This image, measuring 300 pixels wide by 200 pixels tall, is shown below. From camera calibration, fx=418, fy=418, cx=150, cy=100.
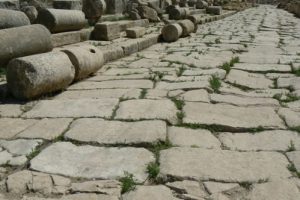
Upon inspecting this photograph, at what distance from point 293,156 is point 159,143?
3.85 feet

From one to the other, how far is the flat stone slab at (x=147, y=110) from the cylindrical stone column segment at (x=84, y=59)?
48.3 inches

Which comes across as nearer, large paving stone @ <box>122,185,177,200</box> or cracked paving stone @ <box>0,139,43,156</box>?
large paving stone @ <box>122,185,177,200</box>

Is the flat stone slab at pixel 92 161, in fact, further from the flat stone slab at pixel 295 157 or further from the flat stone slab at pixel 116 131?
the flat stone slab at pixel 295 157

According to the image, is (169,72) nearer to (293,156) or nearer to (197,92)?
(197,92)

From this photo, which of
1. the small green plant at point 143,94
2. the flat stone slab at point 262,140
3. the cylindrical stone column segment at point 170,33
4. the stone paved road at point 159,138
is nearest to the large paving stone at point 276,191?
the stone paved road at point 159,138

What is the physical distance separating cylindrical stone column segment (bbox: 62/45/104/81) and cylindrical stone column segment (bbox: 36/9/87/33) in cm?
203

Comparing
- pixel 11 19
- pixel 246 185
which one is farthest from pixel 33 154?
pixel 11 19

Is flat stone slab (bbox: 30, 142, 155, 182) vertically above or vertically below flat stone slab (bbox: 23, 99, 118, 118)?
above

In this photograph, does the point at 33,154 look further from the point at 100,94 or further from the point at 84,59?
the point at 84,59

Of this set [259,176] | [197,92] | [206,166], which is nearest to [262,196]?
[259,176]

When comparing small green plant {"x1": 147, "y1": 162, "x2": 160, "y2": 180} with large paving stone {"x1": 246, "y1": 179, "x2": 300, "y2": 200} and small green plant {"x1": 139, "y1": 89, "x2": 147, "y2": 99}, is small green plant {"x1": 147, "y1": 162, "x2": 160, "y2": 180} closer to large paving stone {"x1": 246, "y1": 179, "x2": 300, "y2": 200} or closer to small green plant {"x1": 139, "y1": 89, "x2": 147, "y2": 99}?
large paving stone {"x1": 246, "y1": 179, "x2": 300, "y2": 200}

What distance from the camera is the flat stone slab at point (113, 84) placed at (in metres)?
5.86

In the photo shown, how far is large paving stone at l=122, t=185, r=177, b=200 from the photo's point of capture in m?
2.90

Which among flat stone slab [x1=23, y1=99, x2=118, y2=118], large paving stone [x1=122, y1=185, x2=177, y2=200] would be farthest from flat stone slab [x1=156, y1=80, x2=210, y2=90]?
large paving stone [x1=122, y1=185, x2=177, y2=200]
